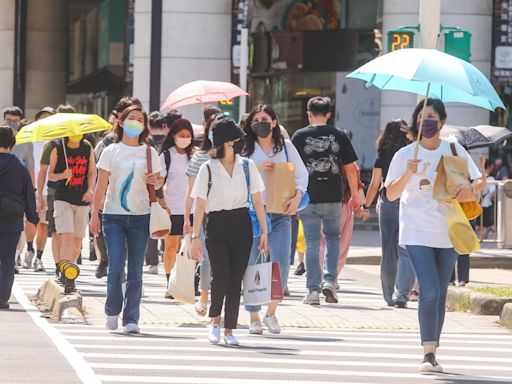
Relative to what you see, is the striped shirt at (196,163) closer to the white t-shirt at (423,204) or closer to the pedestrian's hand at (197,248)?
the pedestrian's hand at (197,248)

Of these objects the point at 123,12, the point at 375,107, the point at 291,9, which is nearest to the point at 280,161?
the point at 375,107

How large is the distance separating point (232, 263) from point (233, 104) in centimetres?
1883

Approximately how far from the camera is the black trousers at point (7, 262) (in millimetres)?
14961

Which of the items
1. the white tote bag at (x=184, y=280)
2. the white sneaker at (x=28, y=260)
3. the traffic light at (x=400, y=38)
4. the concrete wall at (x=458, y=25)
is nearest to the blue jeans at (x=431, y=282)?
the white tote bag at (x=184, y=280)

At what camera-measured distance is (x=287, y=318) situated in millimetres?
14609

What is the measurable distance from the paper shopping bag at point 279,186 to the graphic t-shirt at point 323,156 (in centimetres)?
137

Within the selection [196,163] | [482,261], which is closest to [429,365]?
[196,163]

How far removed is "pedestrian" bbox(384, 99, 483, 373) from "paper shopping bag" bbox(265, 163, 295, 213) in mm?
3068

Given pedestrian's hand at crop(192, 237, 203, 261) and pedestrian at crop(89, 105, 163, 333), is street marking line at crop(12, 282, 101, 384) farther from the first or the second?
pedestrian's hand at crop(192, 237, 203, 261)

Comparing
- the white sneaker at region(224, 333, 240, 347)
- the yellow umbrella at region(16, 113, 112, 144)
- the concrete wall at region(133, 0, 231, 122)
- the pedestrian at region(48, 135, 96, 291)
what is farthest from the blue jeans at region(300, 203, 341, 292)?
the concrete wall at region(133, 0, 231, 122)

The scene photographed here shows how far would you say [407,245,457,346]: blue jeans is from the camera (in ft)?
35.6

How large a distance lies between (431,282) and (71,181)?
6783mm

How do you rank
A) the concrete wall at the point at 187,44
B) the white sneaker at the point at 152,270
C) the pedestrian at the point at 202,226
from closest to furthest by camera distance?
1. the pedestrian at the point at 202,226
2. the white sneaker at the point at 152,270
3. the concrete wall at the point at 187,44

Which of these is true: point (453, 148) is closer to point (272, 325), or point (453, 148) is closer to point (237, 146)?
point (237, 146)
